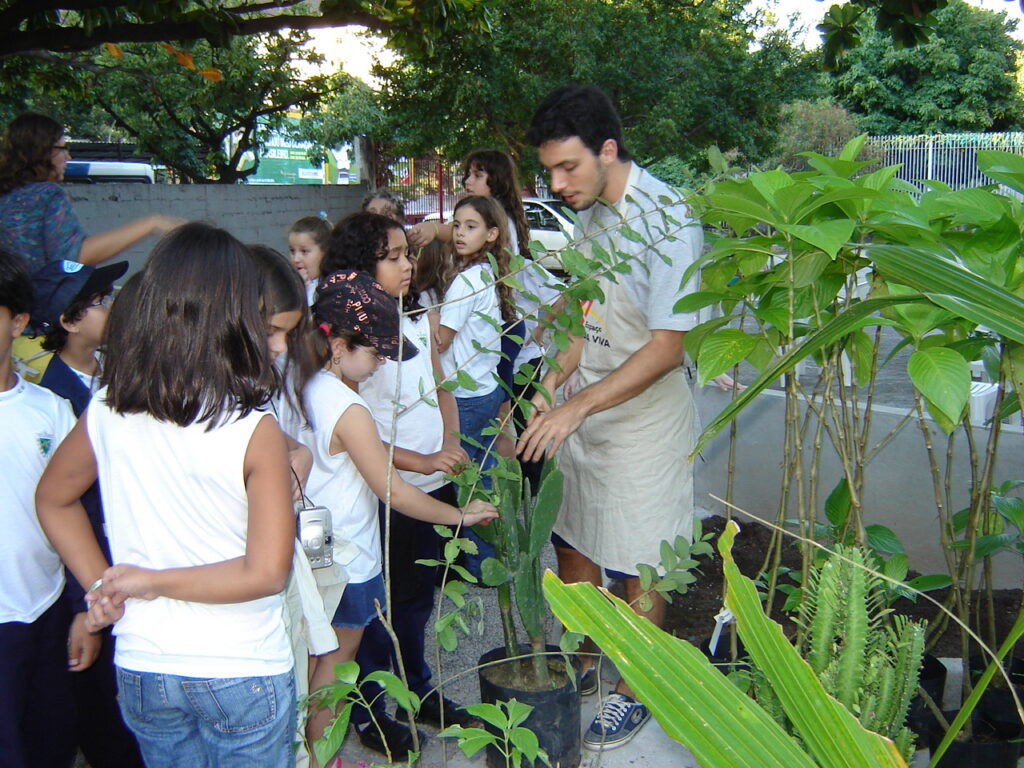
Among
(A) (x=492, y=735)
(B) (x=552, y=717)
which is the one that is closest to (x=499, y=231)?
(B) (x=552, y=717)

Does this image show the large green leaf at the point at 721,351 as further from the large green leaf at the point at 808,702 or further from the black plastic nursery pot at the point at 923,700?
the black plastic nursery pot at the point at 923,700

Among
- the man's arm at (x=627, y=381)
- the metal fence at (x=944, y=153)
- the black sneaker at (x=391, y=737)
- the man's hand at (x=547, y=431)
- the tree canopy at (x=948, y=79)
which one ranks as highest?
the tree canopy at (x=948, y=79)

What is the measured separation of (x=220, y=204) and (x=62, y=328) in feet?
33.2

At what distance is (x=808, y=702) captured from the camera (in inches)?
36.8

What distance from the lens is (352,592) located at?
8.12ft

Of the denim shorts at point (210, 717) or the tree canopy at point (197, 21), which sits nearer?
the denim shorts at point (210, 717)

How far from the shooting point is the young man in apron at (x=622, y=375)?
99.1 inches

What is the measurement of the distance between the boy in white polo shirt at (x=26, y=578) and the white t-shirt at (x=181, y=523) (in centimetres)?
42

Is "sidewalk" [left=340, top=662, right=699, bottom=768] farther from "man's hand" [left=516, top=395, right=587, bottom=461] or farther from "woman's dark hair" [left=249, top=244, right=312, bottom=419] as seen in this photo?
"woman's dark hair" [left=249, top=244, right=312, bottom=419]

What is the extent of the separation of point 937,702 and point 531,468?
7.57ft

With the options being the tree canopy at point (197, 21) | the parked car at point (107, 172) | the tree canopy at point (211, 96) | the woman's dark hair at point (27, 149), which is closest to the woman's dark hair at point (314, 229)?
the woman's dark hair at point (27, 149)

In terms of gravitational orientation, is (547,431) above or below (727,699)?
below

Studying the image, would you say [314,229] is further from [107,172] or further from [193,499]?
[107,172]

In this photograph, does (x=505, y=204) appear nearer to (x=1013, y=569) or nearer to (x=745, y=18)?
(x=1013, y=569)
